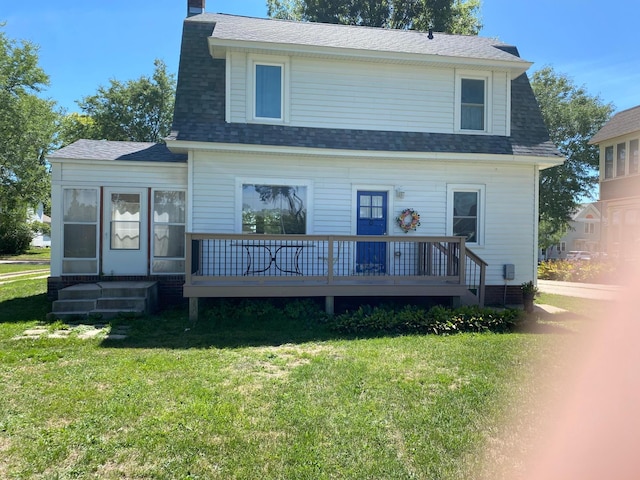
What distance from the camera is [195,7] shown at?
466 inches

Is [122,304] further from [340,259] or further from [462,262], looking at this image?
[462,262]

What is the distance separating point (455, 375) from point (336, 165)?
18.2 ft

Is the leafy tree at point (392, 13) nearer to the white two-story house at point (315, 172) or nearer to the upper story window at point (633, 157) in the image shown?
the upper story window at point (633, 157)

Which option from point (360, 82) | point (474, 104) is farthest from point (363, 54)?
point (474, 104)

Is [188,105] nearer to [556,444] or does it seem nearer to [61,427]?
[61,427]

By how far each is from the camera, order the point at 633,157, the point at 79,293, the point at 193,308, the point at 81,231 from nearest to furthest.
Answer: the point at 193,308, the point at 79,293, the point at 81,231, the point at 633,157

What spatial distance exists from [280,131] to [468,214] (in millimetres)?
4606

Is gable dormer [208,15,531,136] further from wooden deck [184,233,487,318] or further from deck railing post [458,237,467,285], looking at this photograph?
deck railing post [458,237,467,285]

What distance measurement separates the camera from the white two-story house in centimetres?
870

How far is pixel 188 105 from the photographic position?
8.95 meters

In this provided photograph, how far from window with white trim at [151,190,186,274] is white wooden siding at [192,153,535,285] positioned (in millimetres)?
736

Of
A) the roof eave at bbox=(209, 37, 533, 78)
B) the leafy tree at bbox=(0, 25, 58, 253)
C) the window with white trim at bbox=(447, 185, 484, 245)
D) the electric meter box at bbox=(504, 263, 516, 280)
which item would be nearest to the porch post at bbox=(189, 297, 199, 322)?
the roof eave at bbox=(209, 37, 533, 78)

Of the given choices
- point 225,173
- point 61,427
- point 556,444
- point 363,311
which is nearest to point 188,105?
point 225,173

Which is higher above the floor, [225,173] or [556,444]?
[225,173]
